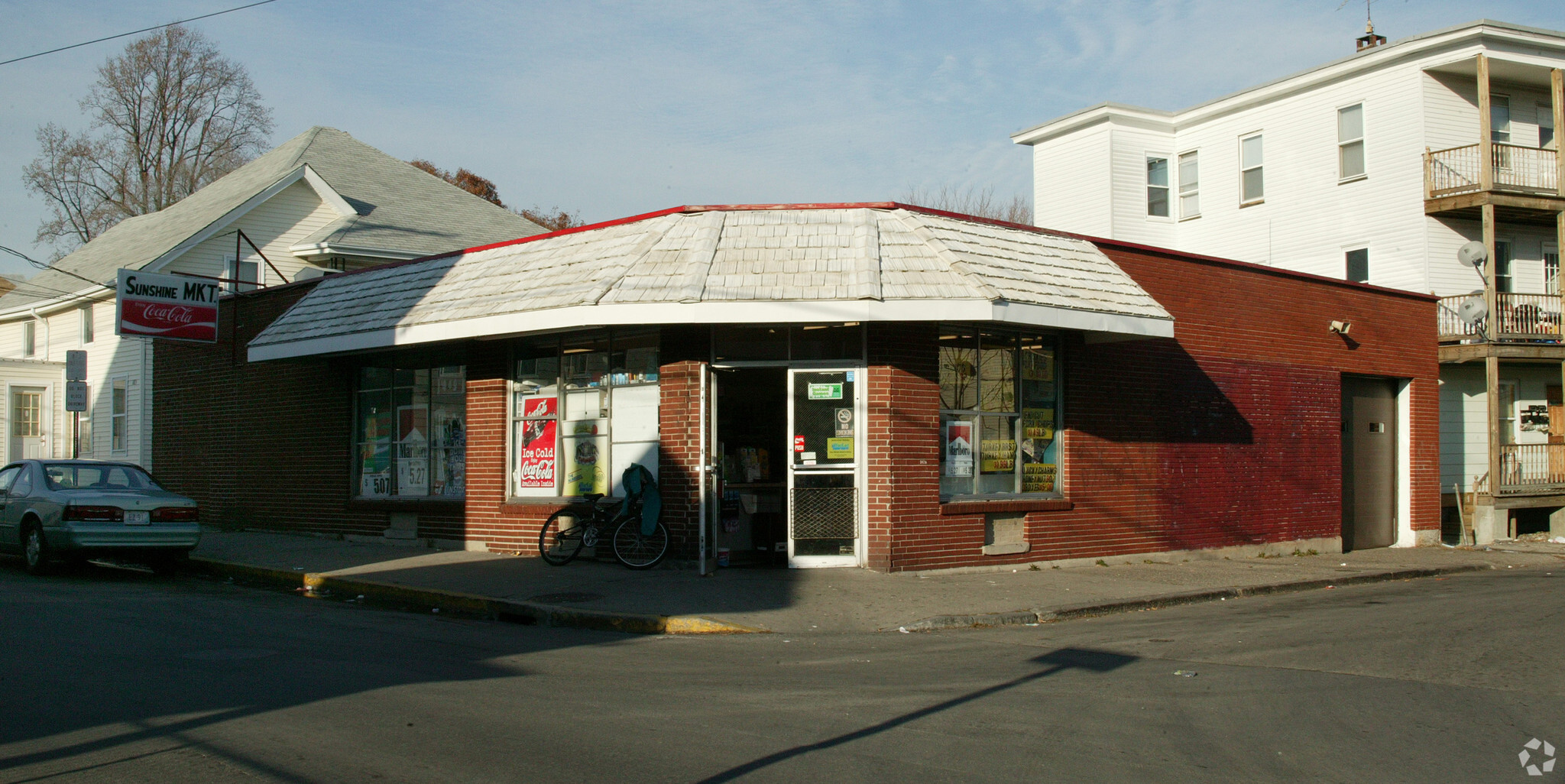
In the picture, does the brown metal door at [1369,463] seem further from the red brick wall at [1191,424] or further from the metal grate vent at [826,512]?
the metal grate vent at [826,512]

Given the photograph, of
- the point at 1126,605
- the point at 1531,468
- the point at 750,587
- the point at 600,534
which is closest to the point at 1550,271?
the point at 1531,468

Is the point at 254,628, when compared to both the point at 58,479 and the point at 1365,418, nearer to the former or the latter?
the point at 58,479

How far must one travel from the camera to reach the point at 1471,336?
2288 cm

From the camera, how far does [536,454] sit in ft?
48.9

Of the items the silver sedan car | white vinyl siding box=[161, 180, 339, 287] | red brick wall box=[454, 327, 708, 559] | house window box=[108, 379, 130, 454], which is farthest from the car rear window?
white vinyl siding box=[161, 180, 339, 287]

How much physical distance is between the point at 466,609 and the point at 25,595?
471cm

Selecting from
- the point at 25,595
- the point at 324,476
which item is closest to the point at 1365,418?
the point at 324,476

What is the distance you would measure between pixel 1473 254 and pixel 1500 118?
14.8 feet

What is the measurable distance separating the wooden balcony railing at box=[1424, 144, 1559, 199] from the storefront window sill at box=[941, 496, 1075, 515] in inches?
577

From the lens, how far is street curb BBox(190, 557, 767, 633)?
10.2 m

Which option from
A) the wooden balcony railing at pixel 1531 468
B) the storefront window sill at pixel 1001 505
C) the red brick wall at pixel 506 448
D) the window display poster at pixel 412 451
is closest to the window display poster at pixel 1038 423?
the storefront window sill at pixel 1001 505

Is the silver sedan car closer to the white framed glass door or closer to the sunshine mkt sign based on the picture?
the sunshine mkt sign

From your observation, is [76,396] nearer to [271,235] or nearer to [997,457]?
[271,235]

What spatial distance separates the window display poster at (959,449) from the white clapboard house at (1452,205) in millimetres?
14054
